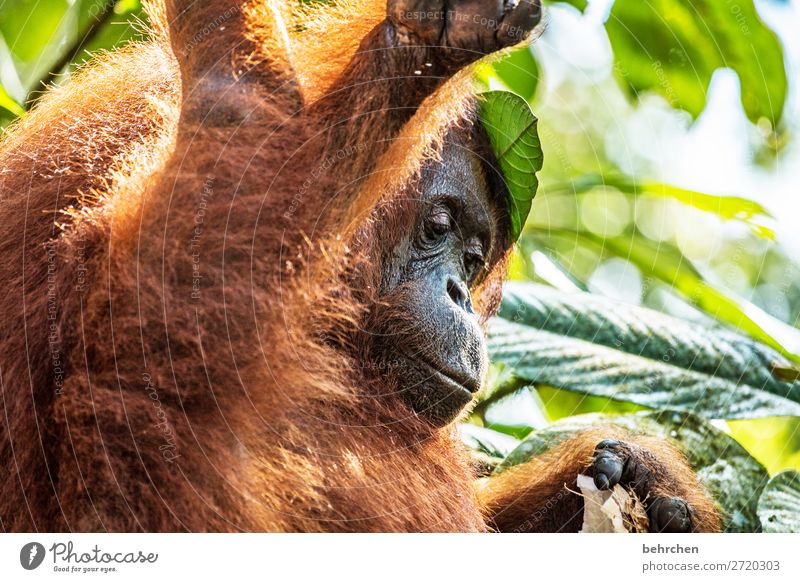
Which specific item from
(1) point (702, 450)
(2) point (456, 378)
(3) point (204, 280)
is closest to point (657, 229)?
(1) point (702, 450)

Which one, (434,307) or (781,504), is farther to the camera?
(781,504)

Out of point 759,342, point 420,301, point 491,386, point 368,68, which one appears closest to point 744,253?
point 759,342

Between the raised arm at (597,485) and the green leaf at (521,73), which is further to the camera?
the green leaf at (521,73)

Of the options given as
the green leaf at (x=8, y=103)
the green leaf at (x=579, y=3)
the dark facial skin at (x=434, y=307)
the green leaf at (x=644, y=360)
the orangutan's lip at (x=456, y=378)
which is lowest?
the green leaf at (x=644, y=360)

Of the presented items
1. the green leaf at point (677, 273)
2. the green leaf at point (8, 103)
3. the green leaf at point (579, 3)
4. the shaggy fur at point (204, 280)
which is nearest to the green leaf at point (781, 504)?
the green leaf at point (677, 273)

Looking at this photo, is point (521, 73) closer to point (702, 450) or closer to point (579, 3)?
point (579, 3)

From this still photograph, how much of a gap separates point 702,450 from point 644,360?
30 centimetres

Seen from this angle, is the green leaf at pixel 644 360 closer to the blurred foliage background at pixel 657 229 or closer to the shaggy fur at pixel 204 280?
the blurred foliage background at pixel 657 229

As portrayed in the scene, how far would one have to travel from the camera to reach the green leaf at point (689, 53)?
2.33 m

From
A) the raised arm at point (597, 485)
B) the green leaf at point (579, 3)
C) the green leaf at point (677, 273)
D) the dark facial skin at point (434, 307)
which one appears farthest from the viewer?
the green leaf at point (677, 273)

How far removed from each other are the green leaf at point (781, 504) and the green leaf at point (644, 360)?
0.23 m

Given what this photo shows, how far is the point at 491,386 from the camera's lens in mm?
2594

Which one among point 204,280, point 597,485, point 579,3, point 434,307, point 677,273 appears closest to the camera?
point 204,280

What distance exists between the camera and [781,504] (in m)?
2.09
